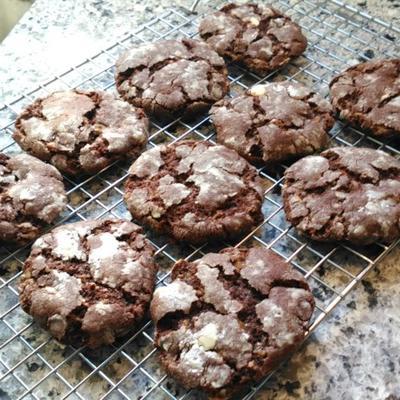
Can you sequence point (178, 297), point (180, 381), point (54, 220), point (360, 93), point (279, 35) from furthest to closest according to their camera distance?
point (279, 35)
point (360, 93)
point (54, 220)
point (178, 297)
point (180, 381)

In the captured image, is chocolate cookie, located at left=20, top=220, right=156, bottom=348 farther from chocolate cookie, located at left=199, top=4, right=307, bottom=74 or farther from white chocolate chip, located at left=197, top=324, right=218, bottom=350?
chocolate cookie, located at left=199, top=4, right=307, bottom=74

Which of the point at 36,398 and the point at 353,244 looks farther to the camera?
the point at 353,244

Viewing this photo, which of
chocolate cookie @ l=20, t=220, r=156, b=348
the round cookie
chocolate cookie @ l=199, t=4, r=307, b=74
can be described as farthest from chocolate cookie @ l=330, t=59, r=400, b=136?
the round cookie

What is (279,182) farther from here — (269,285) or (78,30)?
(78,30)

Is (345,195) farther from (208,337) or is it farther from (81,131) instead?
(81,131)

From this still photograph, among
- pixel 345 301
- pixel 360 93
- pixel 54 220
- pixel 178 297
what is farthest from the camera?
pixel 360 93

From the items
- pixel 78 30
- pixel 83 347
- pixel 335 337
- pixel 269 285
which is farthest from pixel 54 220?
pixel 78 30

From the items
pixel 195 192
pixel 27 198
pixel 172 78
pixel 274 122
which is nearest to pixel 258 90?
pixel 274 122
